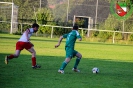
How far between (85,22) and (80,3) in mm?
3077

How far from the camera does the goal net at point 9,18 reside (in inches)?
1848

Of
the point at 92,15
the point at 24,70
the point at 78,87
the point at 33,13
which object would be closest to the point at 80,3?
the point at 92,15

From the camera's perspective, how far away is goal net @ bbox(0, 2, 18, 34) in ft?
154

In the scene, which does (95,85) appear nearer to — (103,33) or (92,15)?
(103,33)

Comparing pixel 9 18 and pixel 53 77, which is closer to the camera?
pixel 53 77

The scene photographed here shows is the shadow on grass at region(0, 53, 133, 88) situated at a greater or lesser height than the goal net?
lesser

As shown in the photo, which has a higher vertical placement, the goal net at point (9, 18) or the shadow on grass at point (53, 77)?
the goal net at point (9, 18)

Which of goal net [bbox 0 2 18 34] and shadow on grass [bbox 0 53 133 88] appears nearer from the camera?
shadow on grass [bbox 0 53 133 88]

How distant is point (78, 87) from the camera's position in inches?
419

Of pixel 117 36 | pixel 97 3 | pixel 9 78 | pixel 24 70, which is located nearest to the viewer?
pixel 9 78

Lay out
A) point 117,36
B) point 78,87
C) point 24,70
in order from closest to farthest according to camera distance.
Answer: point 78,87, point 24,70, point 117,36

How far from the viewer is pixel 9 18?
49.6 meters

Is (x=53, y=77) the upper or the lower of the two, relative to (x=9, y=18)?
lower

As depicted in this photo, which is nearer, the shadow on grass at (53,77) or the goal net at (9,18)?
the shadow on grass at (53,77)
